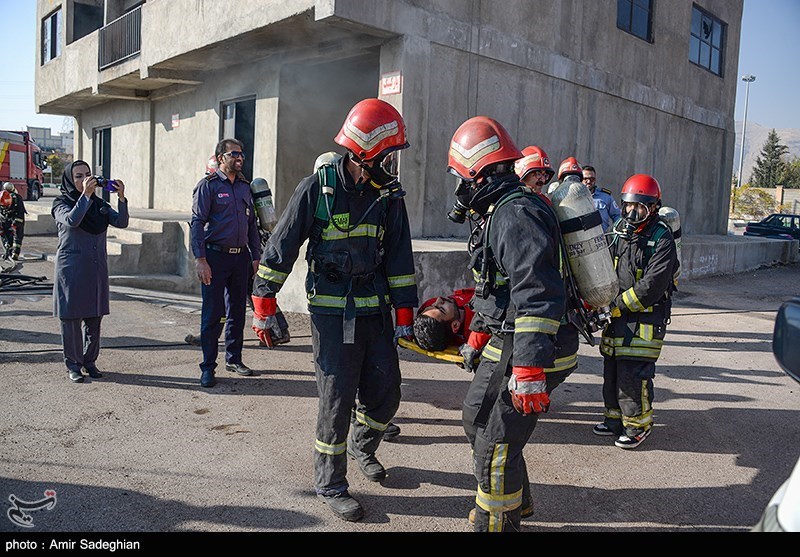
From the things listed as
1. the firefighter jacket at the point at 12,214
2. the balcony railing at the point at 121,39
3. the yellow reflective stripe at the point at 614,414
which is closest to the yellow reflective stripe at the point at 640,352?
the yellow reflective stripe at the point at 614,414

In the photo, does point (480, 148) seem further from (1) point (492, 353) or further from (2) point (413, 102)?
→ (2) point (413, 102)

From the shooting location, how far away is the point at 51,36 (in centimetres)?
2052

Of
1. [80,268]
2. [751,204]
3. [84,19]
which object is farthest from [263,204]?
[751,204]

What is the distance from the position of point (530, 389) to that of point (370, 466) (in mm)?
1451

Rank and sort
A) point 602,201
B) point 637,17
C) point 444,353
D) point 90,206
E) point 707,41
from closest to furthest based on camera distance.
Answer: point 444,353, point 90,206, point 602,201, point 637,17, point 707,41

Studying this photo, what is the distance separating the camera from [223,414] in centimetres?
479

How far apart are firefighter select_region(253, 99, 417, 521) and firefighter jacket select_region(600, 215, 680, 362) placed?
191 centimetres

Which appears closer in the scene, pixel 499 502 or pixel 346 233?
pixel 499 502

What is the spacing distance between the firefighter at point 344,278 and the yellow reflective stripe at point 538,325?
988 millimetres

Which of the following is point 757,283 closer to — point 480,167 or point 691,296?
point 691,296

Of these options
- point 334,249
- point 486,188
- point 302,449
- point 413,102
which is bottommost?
point 302,449

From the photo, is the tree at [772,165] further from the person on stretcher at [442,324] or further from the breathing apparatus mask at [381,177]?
the breathing apparatus mask at [381,177]

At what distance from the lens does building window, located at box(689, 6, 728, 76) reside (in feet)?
55.6

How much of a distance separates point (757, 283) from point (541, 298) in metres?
14.4
